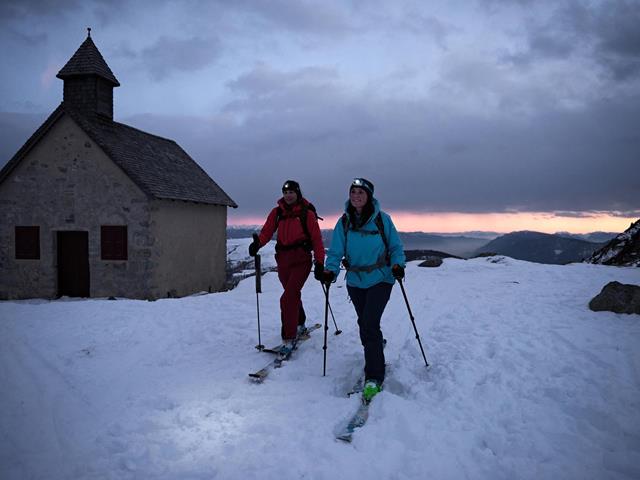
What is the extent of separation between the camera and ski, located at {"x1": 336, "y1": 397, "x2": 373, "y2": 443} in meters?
3.45

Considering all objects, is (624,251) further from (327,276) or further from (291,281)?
(327,276)

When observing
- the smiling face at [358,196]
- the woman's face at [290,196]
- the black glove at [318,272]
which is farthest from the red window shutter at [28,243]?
the smiling face at [358,196]

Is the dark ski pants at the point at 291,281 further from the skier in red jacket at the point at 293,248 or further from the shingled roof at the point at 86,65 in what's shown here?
the shingled roof at the point at 86,65

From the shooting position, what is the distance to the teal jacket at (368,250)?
4547 millimetres

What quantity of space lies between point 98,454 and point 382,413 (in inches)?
103

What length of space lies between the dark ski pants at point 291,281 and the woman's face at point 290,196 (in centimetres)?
74

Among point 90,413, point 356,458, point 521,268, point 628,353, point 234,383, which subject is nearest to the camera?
point 356,458

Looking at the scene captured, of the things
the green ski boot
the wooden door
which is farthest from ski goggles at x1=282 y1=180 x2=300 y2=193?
the wooden door

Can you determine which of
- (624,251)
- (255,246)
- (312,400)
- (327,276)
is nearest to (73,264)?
(255,246)

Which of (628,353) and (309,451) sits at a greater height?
(628,353)

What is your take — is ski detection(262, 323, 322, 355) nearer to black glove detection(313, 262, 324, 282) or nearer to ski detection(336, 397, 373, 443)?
black glove detection(313, 262, 324, 282)

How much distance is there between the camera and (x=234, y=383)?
186 inches

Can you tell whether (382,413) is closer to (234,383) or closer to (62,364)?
(234,383)

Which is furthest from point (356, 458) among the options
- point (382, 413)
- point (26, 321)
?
point (26, 321)
